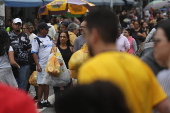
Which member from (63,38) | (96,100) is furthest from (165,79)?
(63,38)

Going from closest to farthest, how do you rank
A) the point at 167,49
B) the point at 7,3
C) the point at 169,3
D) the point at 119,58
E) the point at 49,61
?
the point at 119,58, the point at 167,49, the point at 49,61, the point at 7,3, the point at 169,3

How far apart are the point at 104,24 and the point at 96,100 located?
104 centimetres

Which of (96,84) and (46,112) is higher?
(96,84)

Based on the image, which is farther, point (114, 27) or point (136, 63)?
point (114, 27)

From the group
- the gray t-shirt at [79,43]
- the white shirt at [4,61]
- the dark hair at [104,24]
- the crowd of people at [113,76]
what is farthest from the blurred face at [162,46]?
the gray t-shirt at [79,43]

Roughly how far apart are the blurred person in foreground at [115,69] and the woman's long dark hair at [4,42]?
479 cm

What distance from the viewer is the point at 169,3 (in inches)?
1314

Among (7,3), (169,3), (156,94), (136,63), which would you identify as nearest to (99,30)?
(136,63)

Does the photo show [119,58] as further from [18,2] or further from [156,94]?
[18,2]

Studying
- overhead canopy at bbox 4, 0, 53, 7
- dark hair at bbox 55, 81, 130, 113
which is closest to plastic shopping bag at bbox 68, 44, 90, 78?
dark hair at bbox 55, 81, 130, 113

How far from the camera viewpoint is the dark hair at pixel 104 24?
309 centimetres

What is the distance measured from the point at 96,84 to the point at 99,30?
93cm

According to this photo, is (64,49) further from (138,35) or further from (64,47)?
(138,35)

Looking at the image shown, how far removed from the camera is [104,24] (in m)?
3.11
